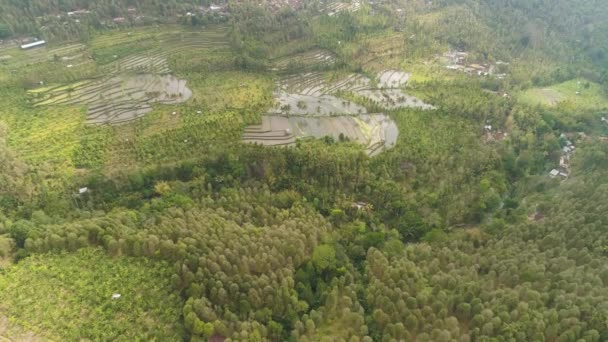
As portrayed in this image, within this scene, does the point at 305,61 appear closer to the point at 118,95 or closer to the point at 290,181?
the point at 118,95

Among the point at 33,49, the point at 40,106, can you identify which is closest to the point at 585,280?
the point at 40,106

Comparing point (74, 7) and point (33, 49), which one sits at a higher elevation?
point (74, 7)

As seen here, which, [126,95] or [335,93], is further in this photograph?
[335,93]

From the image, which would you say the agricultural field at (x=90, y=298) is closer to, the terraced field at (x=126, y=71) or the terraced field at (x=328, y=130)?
the terraced field at (x=328, y=130)

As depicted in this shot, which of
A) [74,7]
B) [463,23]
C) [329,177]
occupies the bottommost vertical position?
[329,177]

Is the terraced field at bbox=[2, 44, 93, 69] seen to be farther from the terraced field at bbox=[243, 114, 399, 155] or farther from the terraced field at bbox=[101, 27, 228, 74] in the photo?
the terraced field at bbox=[243, 114, 399, 155]

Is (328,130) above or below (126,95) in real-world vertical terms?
below

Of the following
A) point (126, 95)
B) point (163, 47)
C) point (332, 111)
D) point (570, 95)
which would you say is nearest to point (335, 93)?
point (332, 111)

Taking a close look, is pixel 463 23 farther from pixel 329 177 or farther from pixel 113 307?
pixel 113 307
